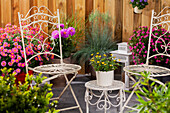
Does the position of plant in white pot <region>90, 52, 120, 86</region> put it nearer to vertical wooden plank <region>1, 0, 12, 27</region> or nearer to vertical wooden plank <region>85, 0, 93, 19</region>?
vertical wooden plank <region>85, 0, 93, 19</region>

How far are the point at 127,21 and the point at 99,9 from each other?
0.53m

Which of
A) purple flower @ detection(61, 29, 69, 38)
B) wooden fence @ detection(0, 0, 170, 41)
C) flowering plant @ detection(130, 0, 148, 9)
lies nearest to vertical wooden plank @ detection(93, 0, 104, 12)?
wooden fence @ detection(0, 0, 170, 41)

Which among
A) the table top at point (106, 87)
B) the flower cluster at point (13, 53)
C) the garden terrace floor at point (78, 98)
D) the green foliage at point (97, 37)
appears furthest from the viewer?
the green foliage at point (97, 37)

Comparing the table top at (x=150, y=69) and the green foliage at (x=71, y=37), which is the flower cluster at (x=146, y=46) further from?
the green foliage at (x=71, y=37)

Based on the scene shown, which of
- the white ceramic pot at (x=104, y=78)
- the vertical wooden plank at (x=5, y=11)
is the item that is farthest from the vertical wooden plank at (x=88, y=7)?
the white ceramic pot at (x=104, y=78)

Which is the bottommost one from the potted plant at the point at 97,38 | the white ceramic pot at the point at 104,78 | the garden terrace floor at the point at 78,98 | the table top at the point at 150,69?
the garden terrace floor at the point at 78,98

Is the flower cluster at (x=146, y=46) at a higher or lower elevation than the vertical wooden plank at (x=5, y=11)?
lower

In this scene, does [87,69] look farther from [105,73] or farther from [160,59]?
[105,73]

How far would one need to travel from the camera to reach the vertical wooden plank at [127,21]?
12.7 ft

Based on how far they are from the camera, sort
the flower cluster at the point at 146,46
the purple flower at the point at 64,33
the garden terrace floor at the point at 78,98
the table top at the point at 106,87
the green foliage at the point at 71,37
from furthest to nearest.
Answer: the green foliage at the point at 71,37
the purple flower at the point at 64,33
the flower cluster at the point at 146,46
the garden terrace floor at the point at 78,98
the table top at the point at 106,87

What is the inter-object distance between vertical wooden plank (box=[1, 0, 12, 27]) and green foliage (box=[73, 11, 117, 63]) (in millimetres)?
1295

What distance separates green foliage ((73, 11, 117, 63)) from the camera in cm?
364

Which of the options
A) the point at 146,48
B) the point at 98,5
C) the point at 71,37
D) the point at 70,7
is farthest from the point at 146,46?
the point at 70,7

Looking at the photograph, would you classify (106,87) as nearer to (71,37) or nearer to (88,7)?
(71,37)
